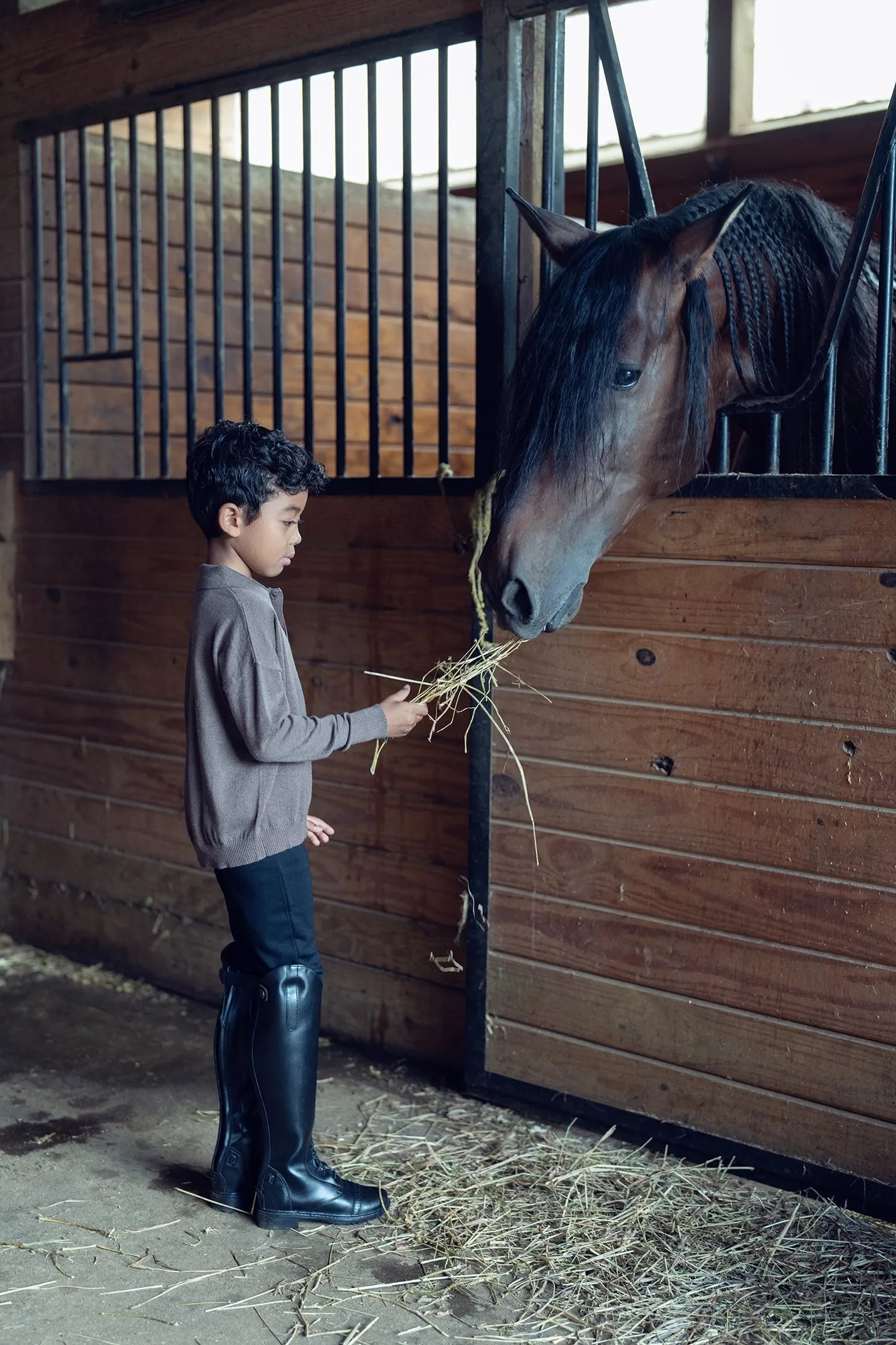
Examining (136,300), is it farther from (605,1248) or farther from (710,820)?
(605,1248)

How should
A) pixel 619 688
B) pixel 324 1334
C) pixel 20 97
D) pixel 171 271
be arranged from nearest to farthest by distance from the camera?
pixel 324 1334 < pixel 619 688 < pixel 20 97 < pixel 171 271

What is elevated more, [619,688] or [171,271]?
[171,271]

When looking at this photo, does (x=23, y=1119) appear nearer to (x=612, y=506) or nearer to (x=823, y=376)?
(x=612, y=506)

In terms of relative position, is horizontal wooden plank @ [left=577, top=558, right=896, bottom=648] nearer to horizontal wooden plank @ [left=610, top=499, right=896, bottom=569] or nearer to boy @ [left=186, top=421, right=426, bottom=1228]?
horizontal wooden plank @ [left=610, top=499, right=896, bottom=569]

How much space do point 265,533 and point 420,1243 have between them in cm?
115

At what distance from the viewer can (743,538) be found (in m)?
2.21

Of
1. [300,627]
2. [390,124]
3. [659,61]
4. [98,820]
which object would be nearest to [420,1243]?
[300,627]

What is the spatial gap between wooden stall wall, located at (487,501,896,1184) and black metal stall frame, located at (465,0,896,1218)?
0.03m

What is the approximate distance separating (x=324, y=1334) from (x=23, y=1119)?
0.96 meters

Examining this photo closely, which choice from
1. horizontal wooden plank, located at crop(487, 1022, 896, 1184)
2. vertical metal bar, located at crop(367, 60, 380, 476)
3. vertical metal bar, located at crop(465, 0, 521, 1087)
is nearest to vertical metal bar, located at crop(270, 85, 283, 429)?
vertical metal bar, located at crop(367, 60, 380, 476)

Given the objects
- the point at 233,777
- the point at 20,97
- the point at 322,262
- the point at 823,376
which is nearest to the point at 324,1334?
the point at 233,777

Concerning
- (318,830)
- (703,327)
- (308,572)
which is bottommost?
(318,830)

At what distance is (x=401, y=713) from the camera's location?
2.06 m

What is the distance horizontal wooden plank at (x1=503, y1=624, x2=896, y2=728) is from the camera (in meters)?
2.10
